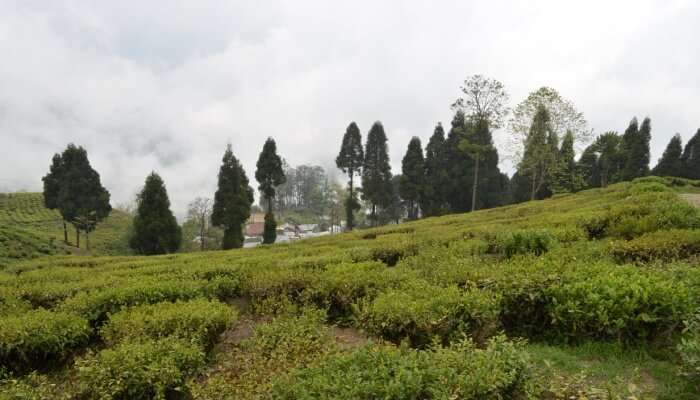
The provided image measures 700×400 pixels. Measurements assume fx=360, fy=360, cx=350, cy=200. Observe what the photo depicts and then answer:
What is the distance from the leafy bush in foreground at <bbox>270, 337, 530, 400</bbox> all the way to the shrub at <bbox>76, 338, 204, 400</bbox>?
1.33 meters

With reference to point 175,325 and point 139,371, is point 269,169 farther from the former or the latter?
point 139,371

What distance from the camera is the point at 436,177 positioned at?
43.1 meters

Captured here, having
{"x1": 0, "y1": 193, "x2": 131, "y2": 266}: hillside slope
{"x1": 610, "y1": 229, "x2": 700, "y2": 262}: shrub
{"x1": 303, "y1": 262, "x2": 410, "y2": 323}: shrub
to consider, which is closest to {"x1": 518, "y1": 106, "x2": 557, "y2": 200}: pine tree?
{"x1": 610, "y1": 229, "x2": 700, "y2": 262}: shrub

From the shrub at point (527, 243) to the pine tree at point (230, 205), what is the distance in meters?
26.8

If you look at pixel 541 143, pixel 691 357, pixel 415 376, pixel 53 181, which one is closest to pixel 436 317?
pixel 415 376

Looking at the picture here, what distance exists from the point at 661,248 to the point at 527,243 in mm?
1882

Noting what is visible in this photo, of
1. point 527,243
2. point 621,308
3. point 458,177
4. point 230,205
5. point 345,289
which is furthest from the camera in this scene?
point 458,177

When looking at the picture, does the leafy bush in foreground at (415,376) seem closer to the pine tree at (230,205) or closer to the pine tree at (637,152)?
the pine tree at (230,205)

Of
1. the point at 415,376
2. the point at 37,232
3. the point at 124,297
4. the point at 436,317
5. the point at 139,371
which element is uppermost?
the point at 37,232

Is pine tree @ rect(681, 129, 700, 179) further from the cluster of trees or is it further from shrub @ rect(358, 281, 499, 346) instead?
the cluster of trees

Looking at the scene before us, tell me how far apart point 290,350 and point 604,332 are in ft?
10.7

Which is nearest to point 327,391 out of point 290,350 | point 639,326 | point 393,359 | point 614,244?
point 393,359

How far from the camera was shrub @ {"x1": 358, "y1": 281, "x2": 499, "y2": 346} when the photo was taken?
3.96 metres

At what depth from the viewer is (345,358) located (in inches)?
124
